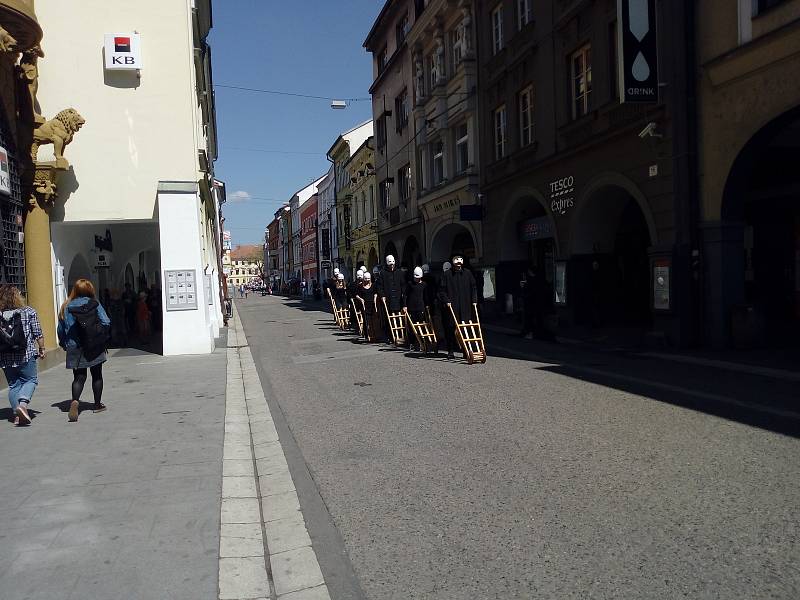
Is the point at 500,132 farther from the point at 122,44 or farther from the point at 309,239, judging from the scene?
the point at 309,239

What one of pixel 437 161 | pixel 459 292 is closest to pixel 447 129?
pixel 437 161

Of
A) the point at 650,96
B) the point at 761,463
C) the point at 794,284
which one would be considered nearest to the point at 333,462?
the point at 761,463

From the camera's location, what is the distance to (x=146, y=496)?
16.3 ft

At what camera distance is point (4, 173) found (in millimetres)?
11805

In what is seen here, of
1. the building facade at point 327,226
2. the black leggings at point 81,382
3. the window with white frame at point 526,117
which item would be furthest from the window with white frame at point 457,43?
the building facade at point 327,226

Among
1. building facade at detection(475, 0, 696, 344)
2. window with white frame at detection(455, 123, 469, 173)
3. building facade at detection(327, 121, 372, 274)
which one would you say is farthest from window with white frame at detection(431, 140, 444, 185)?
building facade at detection(327, 121, 372, 274)

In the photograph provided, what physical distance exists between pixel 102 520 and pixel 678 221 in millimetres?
11927

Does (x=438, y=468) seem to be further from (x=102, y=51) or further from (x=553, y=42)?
(x=553, y=42)

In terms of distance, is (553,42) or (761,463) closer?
(761,463)

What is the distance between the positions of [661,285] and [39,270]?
40.2 feet

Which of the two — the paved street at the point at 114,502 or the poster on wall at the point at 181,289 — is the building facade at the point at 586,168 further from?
the paved street at the point at 114,502

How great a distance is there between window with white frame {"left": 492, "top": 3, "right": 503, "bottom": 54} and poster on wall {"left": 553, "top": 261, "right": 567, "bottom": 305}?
7.78 meters

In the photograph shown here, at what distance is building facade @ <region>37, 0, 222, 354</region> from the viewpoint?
1484 centimetres

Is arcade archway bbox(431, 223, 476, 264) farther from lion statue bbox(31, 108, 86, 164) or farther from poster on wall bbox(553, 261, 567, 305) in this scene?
lion statue bbox(31, 108, 86, 164)
